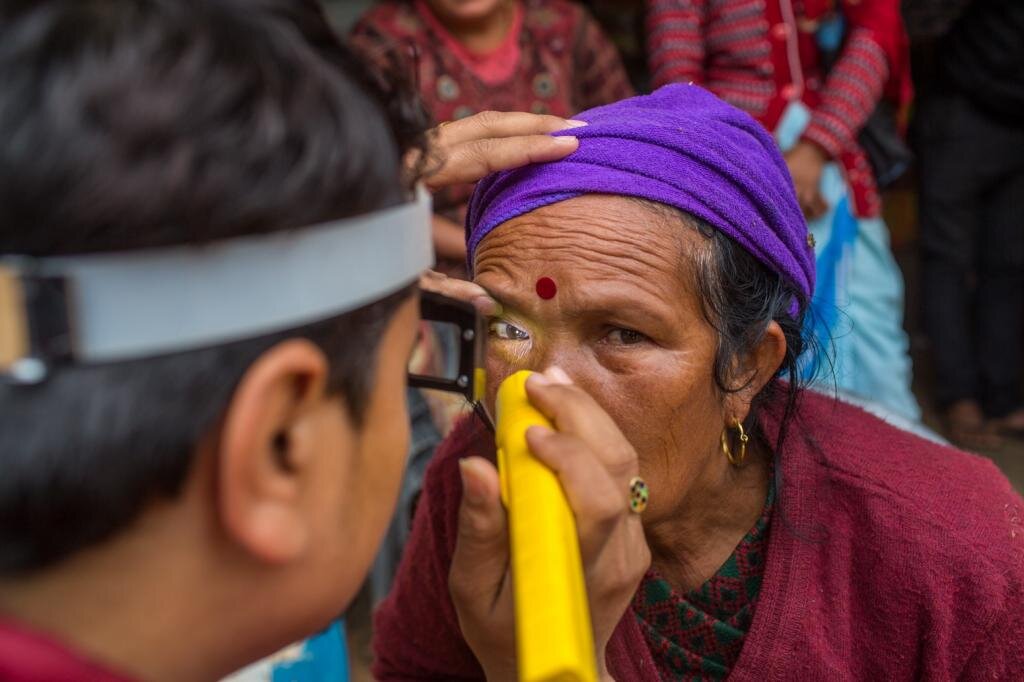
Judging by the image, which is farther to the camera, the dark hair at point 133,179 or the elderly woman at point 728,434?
the elderly woman at point 728,434

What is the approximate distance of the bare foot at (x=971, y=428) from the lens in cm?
462

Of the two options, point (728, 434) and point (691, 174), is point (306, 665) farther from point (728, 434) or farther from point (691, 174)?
point (691, 174)

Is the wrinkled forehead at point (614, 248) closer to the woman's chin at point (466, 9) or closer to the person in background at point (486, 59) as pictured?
the person in background at point (486, 59)

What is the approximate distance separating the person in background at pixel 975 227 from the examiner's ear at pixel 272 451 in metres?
4.07

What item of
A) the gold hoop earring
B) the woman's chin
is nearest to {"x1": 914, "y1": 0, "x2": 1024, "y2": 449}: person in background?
the woman's chin

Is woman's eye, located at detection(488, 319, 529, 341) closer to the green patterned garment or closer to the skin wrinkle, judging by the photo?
the skin wrinkle

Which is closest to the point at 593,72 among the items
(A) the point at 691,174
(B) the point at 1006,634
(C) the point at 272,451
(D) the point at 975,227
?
(A) the point at 691,174

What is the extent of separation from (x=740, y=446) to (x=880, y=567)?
12.7 inches

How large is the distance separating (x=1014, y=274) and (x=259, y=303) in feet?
15.1

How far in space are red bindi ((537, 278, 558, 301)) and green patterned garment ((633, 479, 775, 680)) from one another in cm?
55

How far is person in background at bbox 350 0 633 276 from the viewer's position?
3121 millimetres

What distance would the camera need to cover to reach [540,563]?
1111 millimetres

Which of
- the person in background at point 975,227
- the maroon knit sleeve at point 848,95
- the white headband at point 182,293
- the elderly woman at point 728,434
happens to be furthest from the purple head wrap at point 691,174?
the person in background at point 975,227

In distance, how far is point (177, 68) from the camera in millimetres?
794
